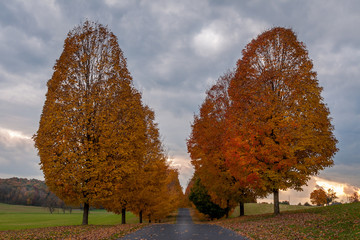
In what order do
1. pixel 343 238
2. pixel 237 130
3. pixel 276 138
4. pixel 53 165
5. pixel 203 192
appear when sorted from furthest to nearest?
pixel 203 192 → pixel 237 130 → pixel 276 138 → pixel 53 165 → pixel 343 238

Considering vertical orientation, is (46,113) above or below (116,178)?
above

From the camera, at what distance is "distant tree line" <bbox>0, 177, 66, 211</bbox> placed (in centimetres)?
12888

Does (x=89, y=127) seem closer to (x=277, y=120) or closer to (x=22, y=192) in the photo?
(x=277, y=120)

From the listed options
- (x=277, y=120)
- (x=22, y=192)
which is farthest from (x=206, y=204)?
(x=22, y=192)

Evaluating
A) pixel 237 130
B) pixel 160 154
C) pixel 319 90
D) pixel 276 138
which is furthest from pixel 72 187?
pixel 319 90

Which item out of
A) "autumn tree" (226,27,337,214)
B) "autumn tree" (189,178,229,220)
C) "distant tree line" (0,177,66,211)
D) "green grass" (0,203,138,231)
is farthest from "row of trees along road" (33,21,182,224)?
"distant tree line" (0,177,66,211)

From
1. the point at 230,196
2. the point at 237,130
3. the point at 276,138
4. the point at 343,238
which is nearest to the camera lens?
the point at 343,238

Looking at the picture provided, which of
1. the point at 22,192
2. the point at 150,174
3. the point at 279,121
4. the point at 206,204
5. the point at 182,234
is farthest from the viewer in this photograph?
the point at 22,192

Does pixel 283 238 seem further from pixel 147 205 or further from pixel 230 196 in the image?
pixel 147 205

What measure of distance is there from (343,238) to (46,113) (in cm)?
2011

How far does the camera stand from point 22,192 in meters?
132

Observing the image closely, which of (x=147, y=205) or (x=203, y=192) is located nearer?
(x=147, y=205)

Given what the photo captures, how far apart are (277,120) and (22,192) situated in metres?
146

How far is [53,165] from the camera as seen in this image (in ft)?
60.3
